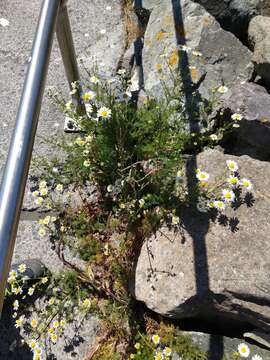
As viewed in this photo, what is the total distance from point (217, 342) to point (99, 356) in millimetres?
772

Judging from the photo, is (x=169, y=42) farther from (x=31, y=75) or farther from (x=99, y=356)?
(x=99, y=356)

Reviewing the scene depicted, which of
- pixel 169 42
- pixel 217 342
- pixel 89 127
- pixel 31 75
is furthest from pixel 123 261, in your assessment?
pixel 169 42

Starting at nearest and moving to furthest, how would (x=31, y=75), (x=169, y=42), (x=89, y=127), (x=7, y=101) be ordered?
1. (x=31, y=75)
2. (x=89, y=127)
3. (x=169, y=42)
4. (x=7, y=101)

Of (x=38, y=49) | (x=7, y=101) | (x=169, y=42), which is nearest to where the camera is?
(x=38, y=49)

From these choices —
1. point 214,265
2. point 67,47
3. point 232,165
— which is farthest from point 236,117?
point 67,47

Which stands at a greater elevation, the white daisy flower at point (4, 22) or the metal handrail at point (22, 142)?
the white daisy flower at point (4, 22)

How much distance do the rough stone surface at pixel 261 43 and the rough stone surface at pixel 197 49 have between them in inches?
3.5

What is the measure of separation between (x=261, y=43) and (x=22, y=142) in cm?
252

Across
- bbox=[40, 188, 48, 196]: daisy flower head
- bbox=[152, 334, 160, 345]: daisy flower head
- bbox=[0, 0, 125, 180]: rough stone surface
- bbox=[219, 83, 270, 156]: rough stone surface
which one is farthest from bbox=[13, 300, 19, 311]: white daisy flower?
bbox=[219, 83, 270, 156]: rough stone surface

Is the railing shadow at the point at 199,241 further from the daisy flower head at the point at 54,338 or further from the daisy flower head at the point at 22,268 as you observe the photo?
the daisy flower head at the point at 22,268

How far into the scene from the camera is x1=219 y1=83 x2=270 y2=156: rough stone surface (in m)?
2.79

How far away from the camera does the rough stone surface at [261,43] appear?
10.00 ft

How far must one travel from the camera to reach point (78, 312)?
2674mm

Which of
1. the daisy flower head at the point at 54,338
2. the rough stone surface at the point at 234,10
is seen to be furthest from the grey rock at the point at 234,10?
the daisy flower head at the point at 54,338
